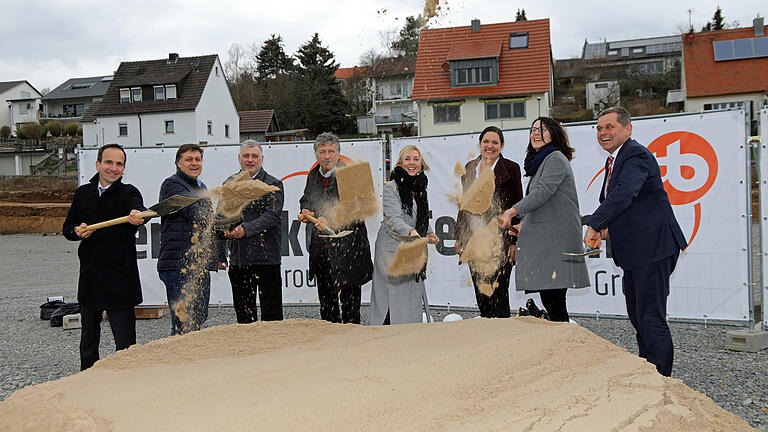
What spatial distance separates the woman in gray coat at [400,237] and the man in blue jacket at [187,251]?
51.0 inches

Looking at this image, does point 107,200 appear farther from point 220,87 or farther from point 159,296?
point 220,87

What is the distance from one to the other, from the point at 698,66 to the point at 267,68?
3296 cm

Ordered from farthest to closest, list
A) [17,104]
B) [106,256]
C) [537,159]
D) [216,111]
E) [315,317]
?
1. [17,104]
2. [216,111]
3. [315,317]
4. [537,159]
5. [106,256]

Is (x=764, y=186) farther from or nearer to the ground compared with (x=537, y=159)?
nearer to the ground

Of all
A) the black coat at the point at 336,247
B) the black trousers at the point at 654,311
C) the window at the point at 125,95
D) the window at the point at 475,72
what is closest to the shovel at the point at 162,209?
the black coat at the point at 336,247

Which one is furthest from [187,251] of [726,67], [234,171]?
[726,67]

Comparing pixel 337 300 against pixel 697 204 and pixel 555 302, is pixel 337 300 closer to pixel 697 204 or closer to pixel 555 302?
pixel 555 302

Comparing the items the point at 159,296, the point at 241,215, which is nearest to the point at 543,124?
the point at 241,215

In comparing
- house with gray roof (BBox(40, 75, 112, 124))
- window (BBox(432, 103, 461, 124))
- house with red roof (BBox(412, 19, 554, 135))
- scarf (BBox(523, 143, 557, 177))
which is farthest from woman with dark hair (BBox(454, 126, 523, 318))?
house with gray roof (BBox(40, 75, 112, 124))

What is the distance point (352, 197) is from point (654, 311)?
2.34 metres

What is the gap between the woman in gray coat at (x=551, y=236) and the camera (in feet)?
12.7

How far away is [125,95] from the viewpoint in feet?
120

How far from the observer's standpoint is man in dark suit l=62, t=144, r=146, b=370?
374 centimetres

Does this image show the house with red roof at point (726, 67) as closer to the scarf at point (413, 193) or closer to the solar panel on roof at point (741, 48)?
the solar panel on roof at point (741, 48)
